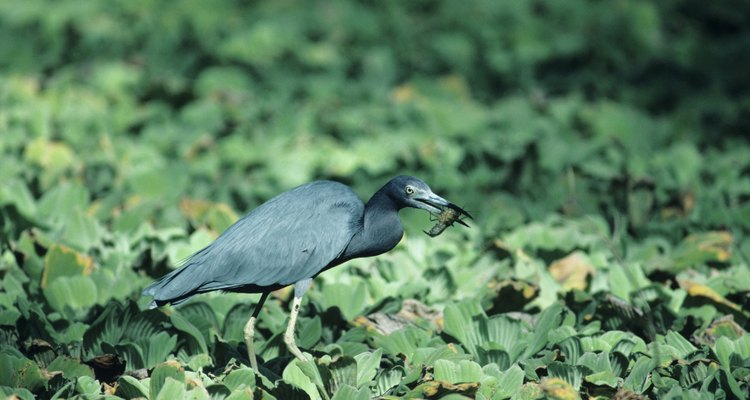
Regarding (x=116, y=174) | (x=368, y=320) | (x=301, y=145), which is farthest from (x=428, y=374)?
(x=301, y=145)

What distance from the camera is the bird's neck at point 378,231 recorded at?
4035 mm

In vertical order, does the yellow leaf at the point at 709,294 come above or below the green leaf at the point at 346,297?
below

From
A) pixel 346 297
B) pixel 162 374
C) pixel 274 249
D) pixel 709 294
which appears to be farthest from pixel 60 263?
pixel 709 294

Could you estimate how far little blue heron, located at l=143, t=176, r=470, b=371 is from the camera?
12.9 ft

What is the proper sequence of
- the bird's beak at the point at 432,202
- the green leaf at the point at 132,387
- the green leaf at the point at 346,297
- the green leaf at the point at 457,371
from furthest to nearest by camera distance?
the green leaf at the point at 346,297
the bird's beak at the point at 432,202
the green leaf at the point at 457,371
the green leaf at the point at 132,387

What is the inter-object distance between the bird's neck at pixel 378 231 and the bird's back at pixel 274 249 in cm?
4

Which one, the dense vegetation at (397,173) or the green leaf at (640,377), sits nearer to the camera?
the green leaf at (640,377)

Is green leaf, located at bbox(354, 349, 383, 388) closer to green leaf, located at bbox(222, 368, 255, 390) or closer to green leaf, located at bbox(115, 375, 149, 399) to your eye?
green leaf, located at bbox(222, 368, 255, 390)

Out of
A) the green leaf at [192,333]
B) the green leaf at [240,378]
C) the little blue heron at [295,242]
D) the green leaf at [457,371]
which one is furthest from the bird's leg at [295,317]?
the green leaf at [457,371]

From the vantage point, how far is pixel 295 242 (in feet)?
13.0

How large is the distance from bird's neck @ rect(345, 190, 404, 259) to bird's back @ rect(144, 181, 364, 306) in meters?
0.04

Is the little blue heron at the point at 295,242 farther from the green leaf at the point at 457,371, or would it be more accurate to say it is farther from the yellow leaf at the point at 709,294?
the yellow leaf at the point at 709,294

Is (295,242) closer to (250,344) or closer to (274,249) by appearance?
(274,249)

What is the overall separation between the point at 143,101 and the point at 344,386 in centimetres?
468
